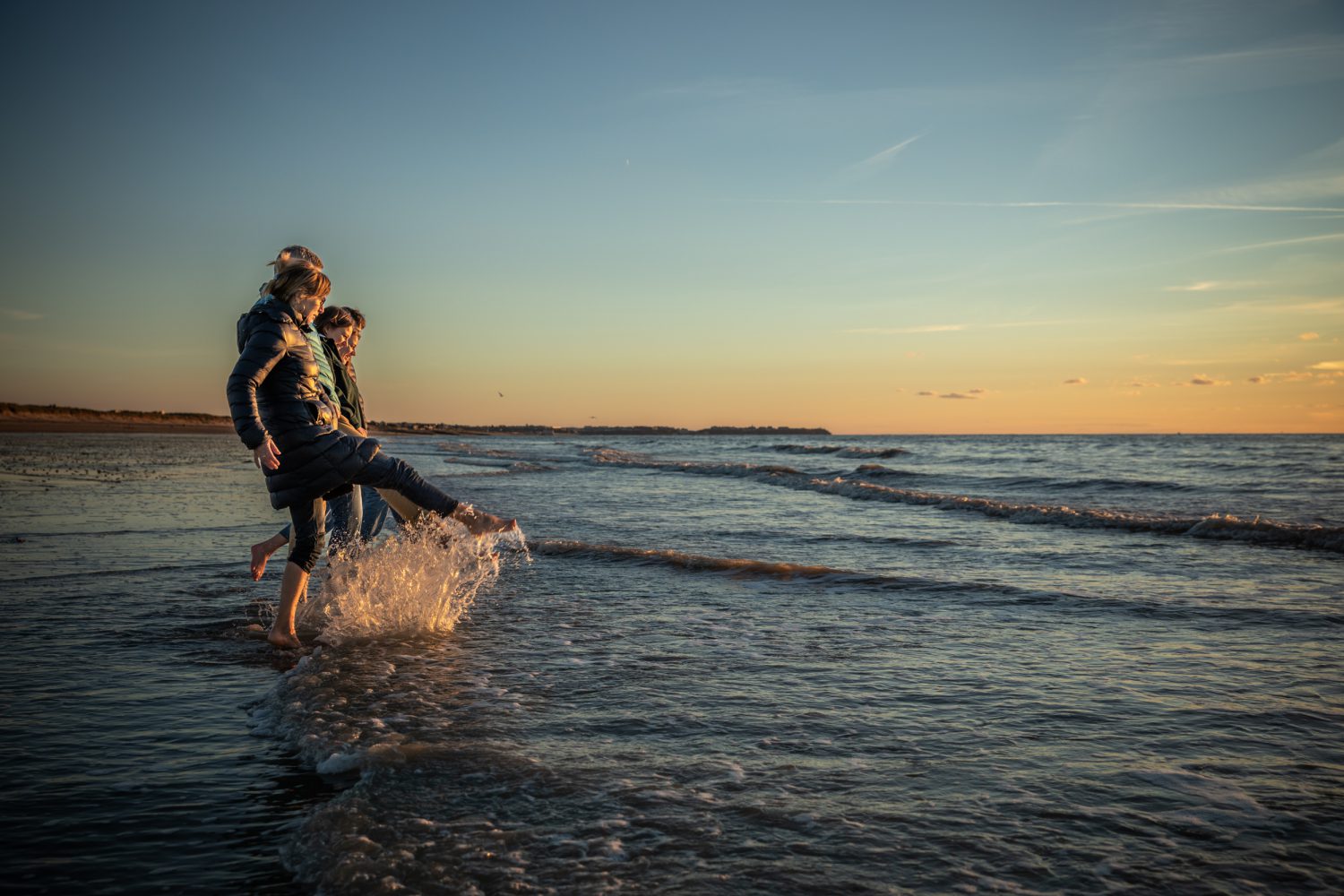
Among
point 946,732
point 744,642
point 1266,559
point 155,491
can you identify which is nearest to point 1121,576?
point 1266,559

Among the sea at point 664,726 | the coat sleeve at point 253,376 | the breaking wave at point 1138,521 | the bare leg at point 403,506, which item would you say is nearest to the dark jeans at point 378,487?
the bare leg at point 403,506

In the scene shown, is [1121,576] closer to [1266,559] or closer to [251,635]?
[1266,559]

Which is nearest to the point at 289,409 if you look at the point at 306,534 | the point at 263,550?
the point at 306,534

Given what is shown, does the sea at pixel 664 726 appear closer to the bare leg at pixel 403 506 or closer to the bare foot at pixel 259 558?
the bare leg at pixel 403 506

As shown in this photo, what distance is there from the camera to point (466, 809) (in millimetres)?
2789

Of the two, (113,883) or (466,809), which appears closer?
(113,883)

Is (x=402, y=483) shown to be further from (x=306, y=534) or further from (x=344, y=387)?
(x=344, y=387)

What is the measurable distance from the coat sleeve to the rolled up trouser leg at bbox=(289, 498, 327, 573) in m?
0.63

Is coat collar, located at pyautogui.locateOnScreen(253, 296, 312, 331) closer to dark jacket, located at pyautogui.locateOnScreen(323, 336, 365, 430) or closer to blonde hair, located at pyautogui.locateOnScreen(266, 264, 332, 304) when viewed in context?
blonde hair, located at pyautogui.locateOnScreen(266, 264, 332, 304)

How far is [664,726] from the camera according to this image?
3.59m

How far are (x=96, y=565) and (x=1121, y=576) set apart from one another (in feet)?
30.8

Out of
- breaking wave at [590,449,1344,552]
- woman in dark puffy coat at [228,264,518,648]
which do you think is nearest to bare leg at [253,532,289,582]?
woman in dark puffy coat at [228,264,518,648]

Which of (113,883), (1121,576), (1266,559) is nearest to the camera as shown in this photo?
(113,883)

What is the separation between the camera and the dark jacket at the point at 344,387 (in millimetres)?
5863
